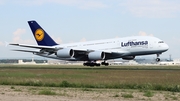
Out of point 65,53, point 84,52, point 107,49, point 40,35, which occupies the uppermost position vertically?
point 40,35

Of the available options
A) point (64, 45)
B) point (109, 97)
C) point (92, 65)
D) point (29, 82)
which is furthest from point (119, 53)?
point (109, 97)

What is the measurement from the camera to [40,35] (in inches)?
2913

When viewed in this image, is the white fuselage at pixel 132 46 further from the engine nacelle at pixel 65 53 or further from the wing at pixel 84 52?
the engine nacelle at pixel 65 53

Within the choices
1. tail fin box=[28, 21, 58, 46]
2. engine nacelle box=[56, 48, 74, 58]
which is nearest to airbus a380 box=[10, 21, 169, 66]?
engine nacelle box=[56, 48, 74, 58]

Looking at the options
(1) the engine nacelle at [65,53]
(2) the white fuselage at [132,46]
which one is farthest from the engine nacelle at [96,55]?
(1) the engine nacelle at [65,53]

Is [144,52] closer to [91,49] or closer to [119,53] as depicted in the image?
[119,53]

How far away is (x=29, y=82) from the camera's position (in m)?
30.4

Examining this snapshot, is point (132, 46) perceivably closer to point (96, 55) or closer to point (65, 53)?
point (96, 55)

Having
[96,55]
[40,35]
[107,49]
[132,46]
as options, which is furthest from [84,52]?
[40,35]

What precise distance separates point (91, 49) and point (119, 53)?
6.21m

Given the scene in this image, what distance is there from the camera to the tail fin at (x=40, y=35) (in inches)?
2894

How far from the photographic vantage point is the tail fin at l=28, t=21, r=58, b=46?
241ft

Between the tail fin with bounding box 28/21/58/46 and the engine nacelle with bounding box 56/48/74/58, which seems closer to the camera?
the engine nacelle with bounding box 56/48/74/58

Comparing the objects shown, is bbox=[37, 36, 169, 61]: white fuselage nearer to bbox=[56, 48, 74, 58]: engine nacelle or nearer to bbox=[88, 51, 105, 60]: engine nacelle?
bbox=[88, 51, 105, 60]: engine nacelle
